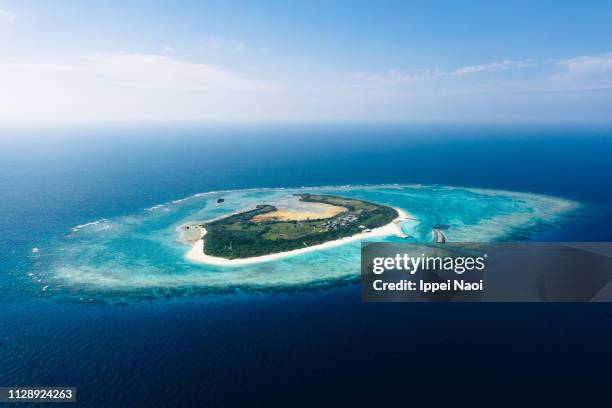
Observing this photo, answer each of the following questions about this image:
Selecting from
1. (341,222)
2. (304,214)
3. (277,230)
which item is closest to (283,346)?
(277,230)

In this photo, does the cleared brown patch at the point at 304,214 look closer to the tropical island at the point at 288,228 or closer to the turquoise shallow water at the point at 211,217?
the tropical island at the point at 288,228

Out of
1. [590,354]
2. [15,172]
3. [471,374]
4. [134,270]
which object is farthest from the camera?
[15,172]

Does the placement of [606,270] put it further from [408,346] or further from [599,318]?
[408,346]

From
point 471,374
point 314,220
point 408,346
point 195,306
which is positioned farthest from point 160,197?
point 471,374

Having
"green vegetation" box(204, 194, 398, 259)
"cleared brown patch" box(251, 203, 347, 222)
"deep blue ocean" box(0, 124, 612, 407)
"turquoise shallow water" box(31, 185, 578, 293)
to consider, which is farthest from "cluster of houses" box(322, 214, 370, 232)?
"deep blue ocean" box(0, 124, 612, 407)

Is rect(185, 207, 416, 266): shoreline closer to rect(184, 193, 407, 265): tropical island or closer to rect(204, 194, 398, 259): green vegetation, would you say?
rect(184, 193, 407, 265): tropical island

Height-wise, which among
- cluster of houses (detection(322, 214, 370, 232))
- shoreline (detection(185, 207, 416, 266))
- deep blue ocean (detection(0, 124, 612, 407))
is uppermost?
cluster of houses (detection(322, 214, 370, 232))

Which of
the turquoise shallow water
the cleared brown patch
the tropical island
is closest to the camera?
the turquoise shallow water
